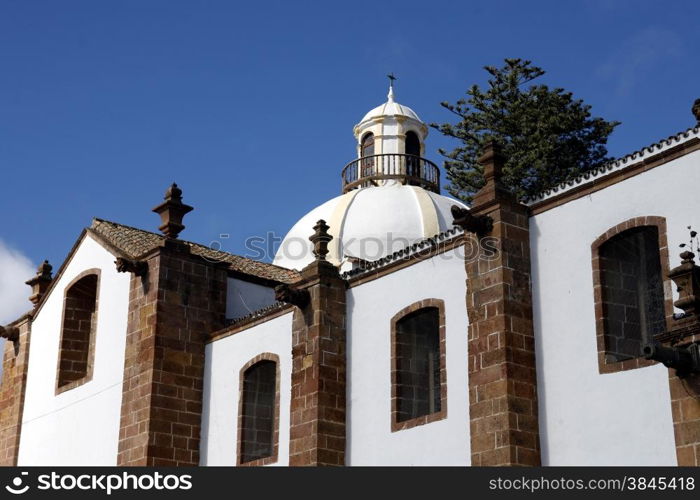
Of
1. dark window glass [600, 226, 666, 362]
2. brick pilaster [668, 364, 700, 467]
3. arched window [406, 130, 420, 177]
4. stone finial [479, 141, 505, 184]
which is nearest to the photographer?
brick pilaster [668, 364, 700, 467]

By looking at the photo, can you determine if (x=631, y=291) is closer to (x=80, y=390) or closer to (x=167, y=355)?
(x=167, y=355)

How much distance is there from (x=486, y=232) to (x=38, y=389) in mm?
12689

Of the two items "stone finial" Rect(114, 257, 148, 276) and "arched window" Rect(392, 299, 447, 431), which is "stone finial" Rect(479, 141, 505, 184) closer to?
"arched window" Rect(392, 299, 447, 431)

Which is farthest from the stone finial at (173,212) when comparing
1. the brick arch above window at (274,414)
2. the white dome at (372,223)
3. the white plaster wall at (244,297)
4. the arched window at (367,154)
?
the arched window at (367,154)

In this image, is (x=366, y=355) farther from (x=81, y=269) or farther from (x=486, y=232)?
(x=81, y=269)

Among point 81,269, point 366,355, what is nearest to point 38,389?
point 81,269

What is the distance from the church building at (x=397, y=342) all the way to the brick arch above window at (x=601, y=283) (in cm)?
3

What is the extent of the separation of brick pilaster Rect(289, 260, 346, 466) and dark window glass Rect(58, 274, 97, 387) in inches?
267

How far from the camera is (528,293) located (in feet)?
53.1

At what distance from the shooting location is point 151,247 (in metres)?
22.5

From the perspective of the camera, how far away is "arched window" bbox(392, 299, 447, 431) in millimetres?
17688

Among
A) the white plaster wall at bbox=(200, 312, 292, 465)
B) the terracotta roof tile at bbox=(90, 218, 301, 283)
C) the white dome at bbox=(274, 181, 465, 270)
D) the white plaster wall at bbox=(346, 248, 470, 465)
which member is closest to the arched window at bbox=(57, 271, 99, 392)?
the terracotta roof tile at bbox=(90, 218, 301, 283)

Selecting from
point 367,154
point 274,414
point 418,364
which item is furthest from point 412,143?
point 418,364
